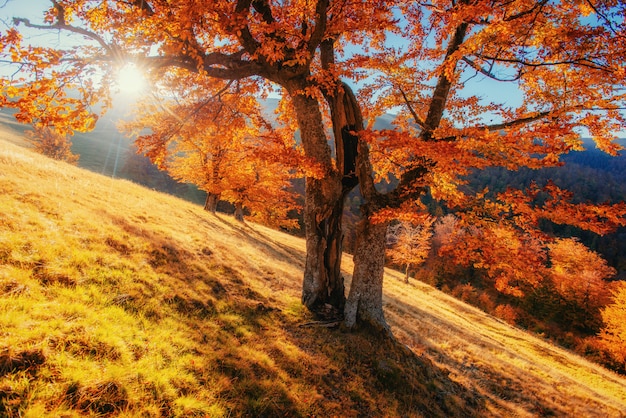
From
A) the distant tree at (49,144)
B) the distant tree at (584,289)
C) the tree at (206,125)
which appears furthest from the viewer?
the distant tree at (49,144)

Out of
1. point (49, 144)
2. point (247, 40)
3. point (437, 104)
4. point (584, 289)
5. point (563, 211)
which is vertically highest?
point (437, 104)

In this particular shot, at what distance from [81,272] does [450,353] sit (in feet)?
42.0

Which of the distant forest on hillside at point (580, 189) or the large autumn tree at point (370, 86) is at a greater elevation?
the distant forest on hillside at point (580, 189)

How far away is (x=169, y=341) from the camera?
5355 millimetres

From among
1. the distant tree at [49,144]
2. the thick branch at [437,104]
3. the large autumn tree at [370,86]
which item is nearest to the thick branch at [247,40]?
the large autumn tree at [370,86]

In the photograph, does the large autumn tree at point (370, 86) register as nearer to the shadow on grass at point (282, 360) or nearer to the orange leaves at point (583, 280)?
the shadow on grass at point (282, 360)

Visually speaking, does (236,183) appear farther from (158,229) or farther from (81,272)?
(81,272)

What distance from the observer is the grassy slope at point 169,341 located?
388 cm

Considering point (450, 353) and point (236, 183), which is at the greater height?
point (236, 183)

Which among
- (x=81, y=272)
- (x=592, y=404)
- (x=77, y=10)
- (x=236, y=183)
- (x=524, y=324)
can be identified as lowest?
(x=524, y=324)

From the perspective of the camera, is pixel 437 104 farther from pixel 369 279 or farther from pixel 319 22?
pixel 369 279

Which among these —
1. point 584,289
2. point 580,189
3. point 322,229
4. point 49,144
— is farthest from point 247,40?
point 580,189

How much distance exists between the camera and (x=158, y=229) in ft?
35.4

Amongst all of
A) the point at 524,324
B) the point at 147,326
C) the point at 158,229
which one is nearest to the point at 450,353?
the point at 147,326
